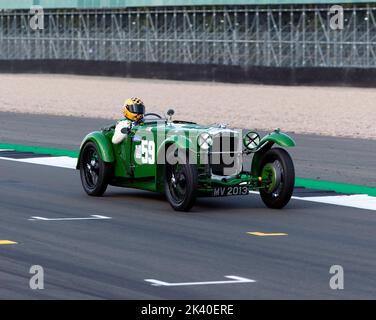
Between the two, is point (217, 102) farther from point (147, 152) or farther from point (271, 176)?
point (271, 176)

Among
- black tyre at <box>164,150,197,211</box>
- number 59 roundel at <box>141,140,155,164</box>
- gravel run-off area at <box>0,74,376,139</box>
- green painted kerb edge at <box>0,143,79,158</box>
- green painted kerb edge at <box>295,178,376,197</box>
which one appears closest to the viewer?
black tyre at <box>164,150,197,211</box>

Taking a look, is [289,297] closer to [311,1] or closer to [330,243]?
[330,243]

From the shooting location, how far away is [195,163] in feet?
44.3

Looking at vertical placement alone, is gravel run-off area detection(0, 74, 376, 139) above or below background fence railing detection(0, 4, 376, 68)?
below

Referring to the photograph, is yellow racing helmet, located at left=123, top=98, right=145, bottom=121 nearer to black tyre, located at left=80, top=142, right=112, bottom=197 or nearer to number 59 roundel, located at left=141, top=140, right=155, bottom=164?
Result: black tyre, located at left=80, top=142, right=112, bottom=197

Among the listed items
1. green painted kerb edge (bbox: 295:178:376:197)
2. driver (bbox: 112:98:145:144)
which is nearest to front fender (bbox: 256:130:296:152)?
driver (bbox: 112:98:145:144)

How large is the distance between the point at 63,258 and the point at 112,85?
3178cm

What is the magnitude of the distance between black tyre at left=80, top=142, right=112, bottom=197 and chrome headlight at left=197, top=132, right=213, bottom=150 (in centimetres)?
158

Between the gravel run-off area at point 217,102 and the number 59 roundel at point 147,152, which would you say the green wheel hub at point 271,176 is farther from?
the gravel run-off area at point 217,102

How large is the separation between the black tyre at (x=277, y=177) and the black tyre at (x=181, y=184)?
3.37 ft

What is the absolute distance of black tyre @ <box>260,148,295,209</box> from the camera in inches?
542

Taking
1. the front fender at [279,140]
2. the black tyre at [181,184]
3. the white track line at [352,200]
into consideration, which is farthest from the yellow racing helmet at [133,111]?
the white track line at [352,200]

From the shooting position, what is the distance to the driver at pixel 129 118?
14953 mm
